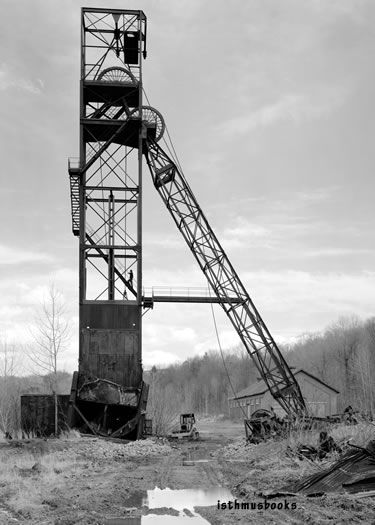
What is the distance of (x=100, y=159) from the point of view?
2803 cm

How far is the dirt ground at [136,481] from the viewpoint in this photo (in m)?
8.83

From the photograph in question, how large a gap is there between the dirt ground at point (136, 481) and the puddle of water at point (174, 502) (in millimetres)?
80

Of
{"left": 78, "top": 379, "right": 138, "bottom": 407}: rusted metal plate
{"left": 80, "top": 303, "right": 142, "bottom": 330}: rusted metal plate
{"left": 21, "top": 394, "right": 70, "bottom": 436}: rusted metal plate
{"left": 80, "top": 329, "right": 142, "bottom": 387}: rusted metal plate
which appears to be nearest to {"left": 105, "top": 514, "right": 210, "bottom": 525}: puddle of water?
{"left": 78, "top": 379, "right": 138, "bottom": 407}: rusted metal plate

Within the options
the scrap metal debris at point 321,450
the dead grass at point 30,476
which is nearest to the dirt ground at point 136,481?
the dead grass at point 30,476

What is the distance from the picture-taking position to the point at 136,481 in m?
Result: 13.7

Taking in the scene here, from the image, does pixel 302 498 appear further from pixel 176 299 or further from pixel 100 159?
pixel 100 159

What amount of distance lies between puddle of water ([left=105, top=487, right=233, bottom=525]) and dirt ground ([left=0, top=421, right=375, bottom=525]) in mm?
80

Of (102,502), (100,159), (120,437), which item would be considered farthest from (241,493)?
(100,159)

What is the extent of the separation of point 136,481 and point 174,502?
2988 millimetres

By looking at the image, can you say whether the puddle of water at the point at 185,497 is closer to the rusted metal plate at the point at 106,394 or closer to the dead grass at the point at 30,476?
the dead grass at the point at 30,476

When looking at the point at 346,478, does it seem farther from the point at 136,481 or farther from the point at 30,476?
the point at 30,476

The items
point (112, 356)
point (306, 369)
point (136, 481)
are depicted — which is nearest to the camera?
point (136, 481)

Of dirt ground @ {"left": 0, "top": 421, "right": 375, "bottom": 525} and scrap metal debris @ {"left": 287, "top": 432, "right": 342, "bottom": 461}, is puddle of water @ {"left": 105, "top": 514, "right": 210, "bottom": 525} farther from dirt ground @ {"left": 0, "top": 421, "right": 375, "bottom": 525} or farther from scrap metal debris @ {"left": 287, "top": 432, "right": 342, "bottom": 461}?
scrap metal debris @ {"left": 287, "top": 432, "right": 342, "bottom": 461}

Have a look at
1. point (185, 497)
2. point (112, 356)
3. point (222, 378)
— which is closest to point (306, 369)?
point (222, 378)
